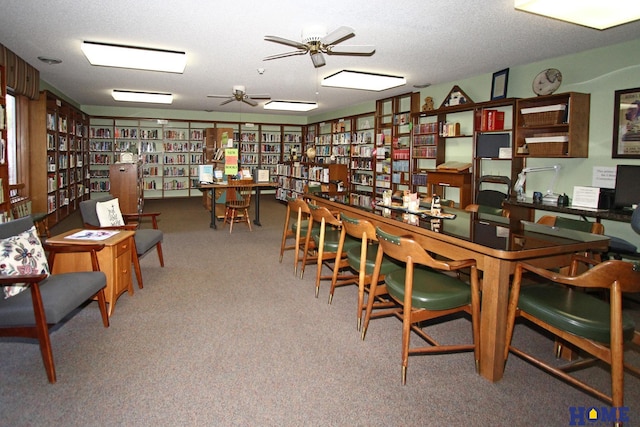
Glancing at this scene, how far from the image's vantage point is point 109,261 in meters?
3.33

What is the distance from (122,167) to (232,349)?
18.5ft

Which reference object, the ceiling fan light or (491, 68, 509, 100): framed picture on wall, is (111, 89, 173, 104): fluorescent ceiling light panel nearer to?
the ceiling fan light

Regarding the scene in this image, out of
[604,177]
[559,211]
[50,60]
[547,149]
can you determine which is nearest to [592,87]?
[547,149]

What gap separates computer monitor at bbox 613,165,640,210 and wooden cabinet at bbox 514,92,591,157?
1.85 ft

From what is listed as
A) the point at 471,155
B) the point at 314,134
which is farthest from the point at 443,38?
the point at 314,134

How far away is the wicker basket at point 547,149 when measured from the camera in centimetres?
485

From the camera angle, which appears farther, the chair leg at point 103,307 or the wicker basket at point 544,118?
the wicker basket at point 544,118

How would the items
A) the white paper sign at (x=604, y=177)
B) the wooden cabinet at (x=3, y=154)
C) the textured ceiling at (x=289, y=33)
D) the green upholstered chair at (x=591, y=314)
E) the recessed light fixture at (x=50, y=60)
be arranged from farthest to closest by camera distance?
the recessed light fixture at (x=50, y=60)
the white paper sign at (x=604, y=177)
the wooden cabinet at (x=3, y=154)
the textured ceiling at (x=289, y=33)
the green upholstered chair at (x=591, y=314)

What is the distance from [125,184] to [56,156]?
149 cm

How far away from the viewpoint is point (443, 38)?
14.6 ft

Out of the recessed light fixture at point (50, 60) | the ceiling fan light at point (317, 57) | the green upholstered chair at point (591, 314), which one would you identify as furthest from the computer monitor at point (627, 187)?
the recessed light fixture at point (50, 60)

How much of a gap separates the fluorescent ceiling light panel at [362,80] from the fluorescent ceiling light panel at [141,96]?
3840mm

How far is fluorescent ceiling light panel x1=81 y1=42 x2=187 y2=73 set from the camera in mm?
4840

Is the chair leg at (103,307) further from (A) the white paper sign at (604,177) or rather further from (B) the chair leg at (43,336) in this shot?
(A) the white paper sign at (604,177)
